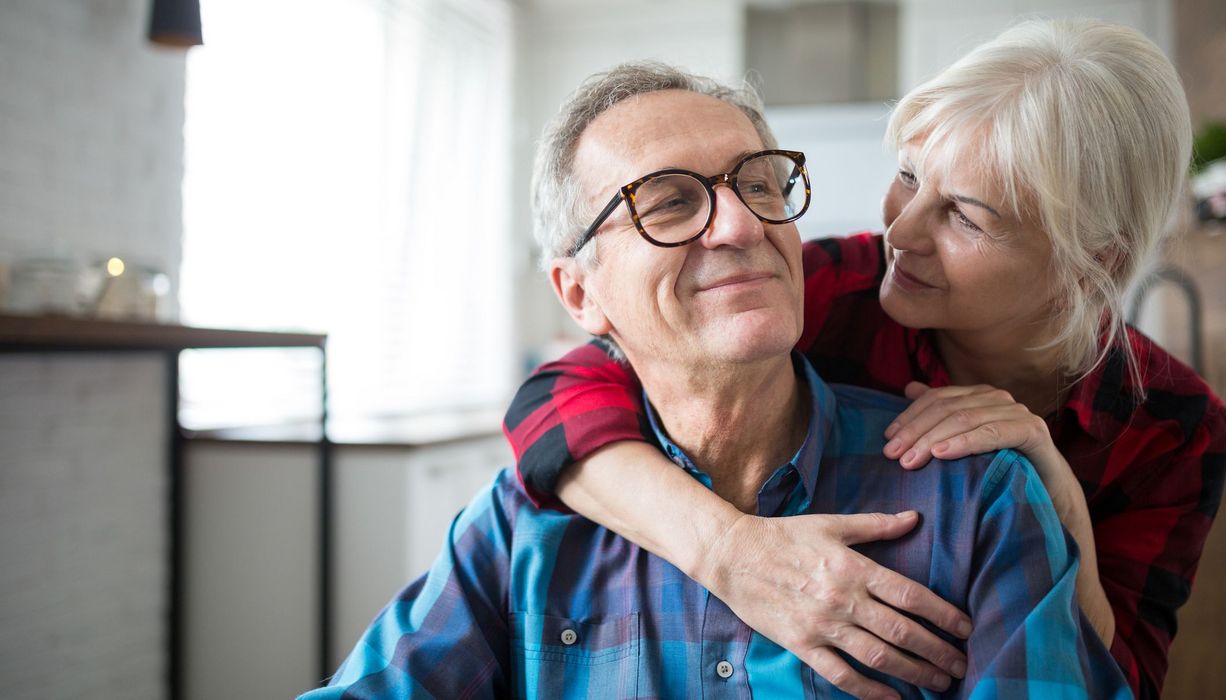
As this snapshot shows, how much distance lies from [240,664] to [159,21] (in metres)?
1.82

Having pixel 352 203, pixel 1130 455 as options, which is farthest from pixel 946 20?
pixel 1130 455

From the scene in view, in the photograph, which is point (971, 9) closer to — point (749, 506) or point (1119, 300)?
point (1119, 300)

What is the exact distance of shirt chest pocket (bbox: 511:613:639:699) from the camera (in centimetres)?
120

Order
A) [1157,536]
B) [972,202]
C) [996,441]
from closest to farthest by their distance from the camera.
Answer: [996,441]
[972,202]
[1157,536]

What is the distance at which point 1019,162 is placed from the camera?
1201mm

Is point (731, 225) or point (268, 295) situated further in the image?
point (268, 295)

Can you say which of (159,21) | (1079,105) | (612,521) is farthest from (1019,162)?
(159,21)

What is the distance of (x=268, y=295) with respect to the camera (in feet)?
11.4

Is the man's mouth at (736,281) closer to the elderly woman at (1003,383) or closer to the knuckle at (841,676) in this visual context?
the elderly woman at (1003,383)

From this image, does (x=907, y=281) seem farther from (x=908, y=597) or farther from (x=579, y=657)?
(x=579, y=657)

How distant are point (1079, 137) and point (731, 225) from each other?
45 centimetres

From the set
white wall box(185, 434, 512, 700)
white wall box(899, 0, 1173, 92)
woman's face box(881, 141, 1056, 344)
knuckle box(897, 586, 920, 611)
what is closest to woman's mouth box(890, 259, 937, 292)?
woman's face box(881, 141, 1056, 344)

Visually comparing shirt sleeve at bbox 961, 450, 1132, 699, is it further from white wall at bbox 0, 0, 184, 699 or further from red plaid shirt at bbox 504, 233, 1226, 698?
white wall at bbox 0, 0, 184, 699

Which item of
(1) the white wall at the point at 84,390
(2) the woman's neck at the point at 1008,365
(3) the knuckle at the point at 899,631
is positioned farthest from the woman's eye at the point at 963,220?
(1) the white wall at the point at 84,390
